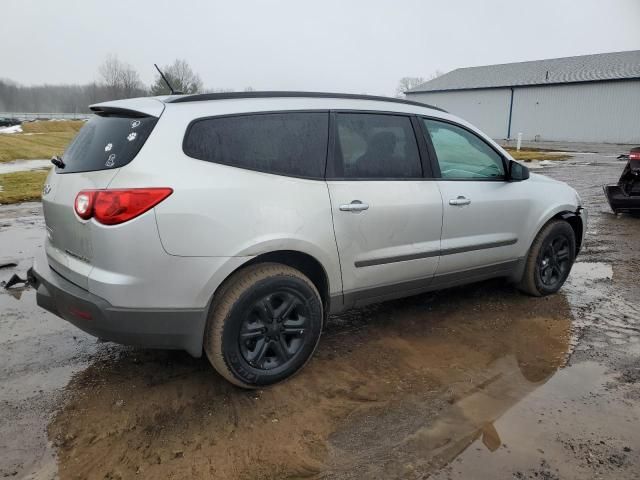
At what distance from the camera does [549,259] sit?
489 cm

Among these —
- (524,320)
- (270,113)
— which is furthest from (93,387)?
(524,320)

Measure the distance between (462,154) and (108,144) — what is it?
9.01 ft

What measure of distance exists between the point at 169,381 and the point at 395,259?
1748 millimetres

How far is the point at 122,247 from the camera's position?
2.68 m

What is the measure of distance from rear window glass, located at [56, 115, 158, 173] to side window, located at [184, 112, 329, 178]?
0.28m

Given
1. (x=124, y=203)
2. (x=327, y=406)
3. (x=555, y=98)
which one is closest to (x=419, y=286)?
(x=327, y=406)

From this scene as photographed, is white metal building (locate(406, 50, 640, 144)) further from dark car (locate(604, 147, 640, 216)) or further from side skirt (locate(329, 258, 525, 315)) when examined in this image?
side skirt (locate(329, 258, 525, 315))

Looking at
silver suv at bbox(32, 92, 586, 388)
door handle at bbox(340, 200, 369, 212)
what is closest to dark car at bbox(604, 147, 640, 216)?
silver suv at bbox(32, 92, 586, 388)

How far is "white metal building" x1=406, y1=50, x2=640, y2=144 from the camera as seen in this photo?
38906 mm

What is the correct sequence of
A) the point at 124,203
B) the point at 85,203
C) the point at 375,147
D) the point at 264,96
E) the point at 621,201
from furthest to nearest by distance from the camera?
the point at 621,201 → the point at 375,147 → the point at 264,96 → the point at 85,203 → the point at 124,203

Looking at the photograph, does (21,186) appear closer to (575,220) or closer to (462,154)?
(462,154)

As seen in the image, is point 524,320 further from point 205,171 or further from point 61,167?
point 61,167

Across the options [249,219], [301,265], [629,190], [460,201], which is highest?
[249,219]

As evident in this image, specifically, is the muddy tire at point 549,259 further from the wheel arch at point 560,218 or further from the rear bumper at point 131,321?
the rear bumper at point 131,321
